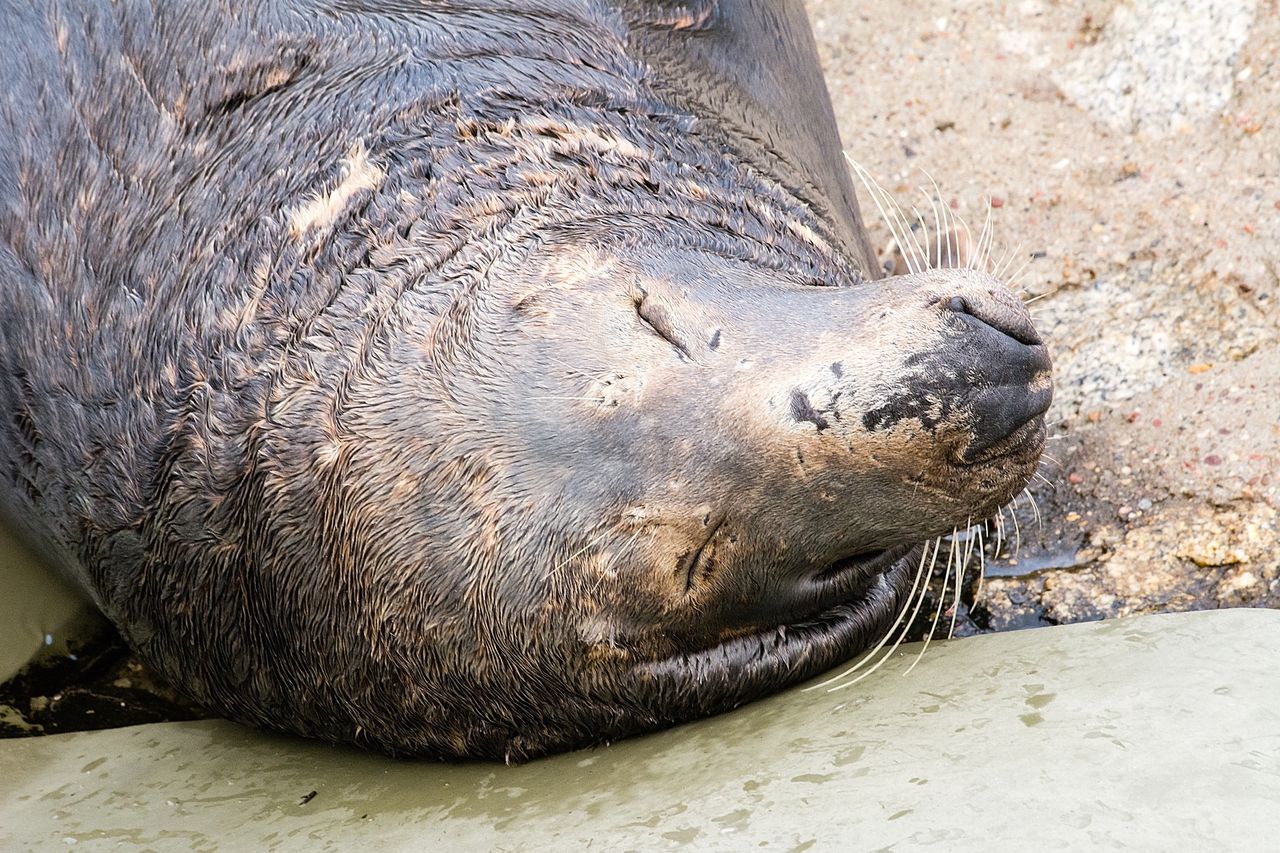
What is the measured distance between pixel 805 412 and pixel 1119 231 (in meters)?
2.26

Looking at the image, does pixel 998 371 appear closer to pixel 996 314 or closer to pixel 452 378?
pixel 996 314

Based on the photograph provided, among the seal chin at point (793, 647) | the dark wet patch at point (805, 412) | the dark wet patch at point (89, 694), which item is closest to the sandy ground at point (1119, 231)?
the seal chin at point (793, 647)

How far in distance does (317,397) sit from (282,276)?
1.04ft

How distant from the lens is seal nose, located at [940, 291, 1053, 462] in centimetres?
278

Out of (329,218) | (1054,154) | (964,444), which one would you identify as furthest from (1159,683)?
(1054,154)

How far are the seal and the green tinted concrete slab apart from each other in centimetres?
15

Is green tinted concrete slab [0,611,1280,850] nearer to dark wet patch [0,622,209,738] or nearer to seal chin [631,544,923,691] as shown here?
seal chin [631,544,923,691]

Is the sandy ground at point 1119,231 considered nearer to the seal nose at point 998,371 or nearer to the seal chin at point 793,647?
the seal chin at point 793,647

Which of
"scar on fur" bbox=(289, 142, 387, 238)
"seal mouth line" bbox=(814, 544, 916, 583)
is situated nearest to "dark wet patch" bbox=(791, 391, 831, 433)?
"seal mouth line" bbox=(814, 544, 916, 583)

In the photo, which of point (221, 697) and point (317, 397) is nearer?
point (317, 397)

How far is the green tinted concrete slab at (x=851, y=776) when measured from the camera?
236 cm

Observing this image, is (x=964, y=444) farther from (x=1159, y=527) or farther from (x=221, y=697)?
(x=221, y=697)

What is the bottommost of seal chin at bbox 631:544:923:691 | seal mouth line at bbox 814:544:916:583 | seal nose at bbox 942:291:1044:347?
seal chin at bbox 631:544:923:691

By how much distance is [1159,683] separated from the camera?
2762 mm
